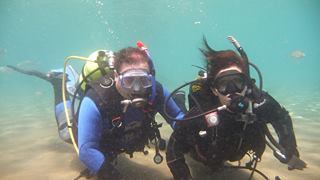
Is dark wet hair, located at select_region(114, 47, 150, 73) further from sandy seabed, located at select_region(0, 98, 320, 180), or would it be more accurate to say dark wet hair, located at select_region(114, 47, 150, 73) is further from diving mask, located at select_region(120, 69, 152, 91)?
sandy seabed, located at select_region(0, 98, 320, 180)

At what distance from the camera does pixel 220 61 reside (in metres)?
3.65

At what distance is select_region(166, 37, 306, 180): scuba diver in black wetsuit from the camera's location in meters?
3.45

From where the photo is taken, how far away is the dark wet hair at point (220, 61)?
362 cm

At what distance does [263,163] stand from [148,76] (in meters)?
2.86

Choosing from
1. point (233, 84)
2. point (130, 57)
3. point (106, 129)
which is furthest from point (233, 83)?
point (106, 129)

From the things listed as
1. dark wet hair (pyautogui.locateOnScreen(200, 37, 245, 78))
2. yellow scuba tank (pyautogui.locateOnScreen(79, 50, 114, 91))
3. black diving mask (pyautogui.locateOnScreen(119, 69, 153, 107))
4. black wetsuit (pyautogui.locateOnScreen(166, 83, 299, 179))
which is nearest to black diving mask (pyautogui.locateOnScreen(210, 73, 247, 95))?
dark wet hair (pyautogui.locateOnScreen(200, 37, 245, 78))

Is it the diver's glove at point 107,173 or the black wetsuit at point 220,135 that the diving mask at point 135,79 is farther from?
the diver's glove at point 107,173

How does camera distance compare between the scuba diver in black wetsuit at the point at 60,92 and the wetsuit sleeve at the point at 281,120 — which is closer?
the wetsuit sleeve at the point at 281,120

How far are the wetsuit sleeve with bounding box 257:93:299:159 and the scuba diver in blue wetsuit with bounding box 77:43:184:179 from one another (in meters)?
Answer: 1.56

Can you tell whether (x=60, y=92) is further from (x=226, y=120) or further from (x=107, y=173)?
(x=226, y=120)

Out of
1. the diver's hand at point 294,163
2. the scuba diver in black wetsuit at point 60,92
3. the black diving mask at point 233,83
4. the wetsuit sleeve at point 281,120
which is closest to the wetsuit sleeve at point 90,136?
the black diving mask at point 233,83

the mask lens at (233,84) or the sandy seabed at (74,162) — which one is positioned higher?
the mask lens at (233,84)

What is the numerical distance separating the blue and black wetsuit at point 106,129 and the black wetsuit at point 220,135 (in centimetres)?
60

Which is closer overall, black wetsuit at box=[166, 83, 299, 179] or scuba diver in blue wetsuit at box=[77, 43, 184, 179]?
black wetsuit at box=[166, 83, 299, 179]
